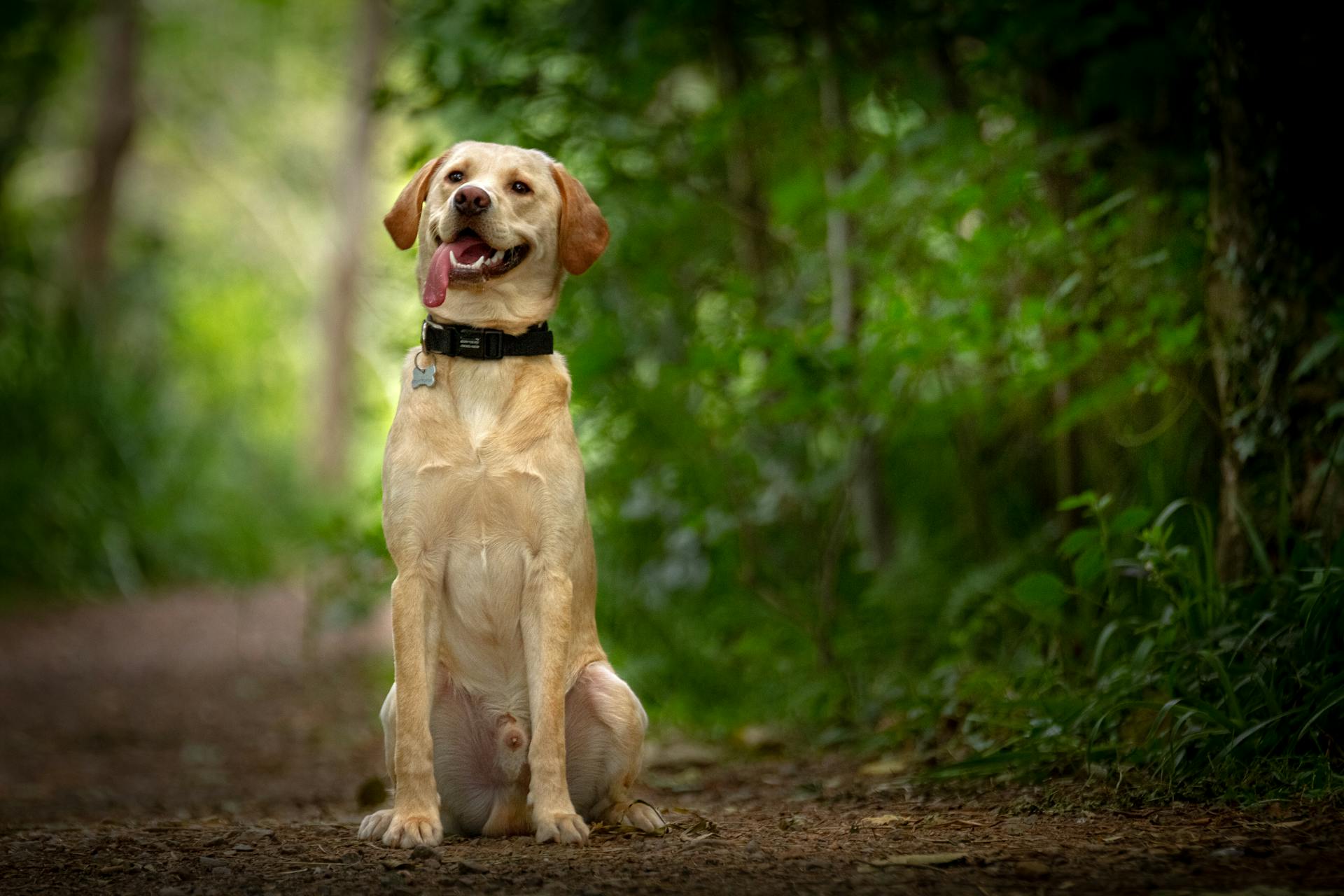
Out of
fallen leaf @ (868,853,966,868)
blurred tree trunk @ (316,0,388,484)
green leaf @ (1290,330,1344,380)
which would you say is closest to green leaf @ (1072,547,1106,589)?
green leaf @ (1290,330,1344,380)

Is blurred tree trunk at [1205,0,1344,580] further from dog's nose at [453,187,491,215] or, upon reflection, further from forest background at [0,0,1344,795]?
dog's nose at [453,187,491,215]

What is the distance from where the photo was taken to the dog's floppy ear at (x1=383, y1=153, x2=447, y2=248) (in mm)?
3838

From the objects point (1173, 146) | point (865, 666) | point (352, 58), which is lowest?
point (865, 666)

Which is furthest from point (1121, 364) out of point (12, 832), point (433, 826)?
point (12, 832)

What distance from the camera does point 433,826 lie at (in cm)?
344

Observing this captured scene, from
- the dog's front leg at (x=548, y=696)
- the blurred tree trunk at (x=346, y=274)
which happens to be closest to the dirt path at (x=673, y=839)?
the dog's front leg at (x=548, y=696)

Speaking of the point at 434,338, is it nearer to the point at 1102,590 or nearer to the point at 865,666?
the point at 1102,590

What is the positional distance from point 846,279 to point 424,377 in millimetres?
3485

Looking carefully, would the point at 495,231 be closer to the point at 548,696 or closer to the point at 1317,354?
the point at 548,696

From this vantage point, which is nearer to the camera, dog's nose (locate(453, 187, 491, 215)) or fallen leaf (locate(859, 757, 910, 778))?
dog's nose (locate(453, 187, 491, 215))

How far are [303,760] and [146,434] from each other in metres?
8.07

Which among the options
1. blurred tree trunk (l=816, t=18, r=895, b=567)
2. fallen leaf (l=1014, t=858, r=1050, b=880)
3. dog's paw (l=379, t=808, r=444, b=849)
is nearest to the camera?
fallen leaf (l=1014, t=858, r=1050, b=880)

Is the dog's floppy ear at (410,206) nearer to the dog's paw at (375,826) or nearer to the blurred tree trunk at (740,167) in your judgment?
the dog's paw at (375,826)

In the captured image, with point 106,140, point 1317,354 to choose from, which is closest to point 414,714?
point 1317,354
